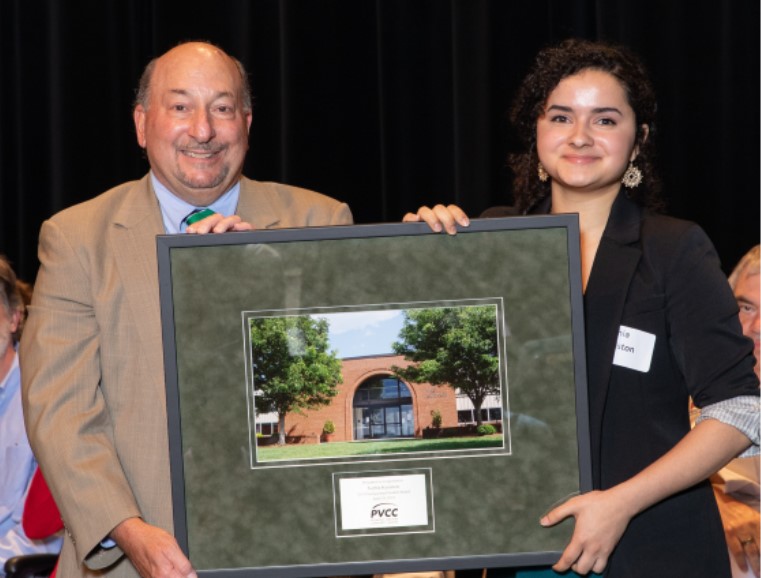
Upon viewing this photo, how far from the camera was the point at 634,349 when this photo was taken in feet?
6.01

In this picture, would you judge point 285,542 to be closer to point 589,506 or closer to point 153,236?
point 589,506

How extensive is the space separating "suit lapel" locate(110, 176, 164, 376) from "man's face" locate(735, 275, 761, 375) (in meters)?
1.93

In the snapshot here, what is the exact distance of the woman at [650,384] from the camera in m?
1.76

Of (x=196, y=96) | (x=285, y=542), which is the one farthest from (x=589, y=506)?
(x=196, y=96)

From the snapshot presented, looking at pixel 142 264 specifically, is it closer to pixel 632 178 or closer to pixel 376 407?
pixel 376 407

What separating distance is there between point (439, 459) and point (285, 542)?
0.28m

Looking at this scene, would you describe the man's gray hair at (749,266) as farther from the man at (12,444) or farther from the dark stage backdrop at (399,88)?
the man at (12,444)

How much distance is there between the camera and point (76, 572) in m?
1.96

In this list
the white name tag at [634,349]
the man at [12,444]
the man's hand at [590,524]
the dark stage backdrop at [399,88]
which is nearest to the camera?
the man's hand at [590,524]

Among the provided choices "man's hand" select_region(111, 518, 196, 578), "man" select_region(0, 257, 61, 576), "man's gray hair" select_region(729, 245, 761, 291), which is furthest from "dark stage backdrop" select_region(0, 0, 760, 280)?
"man's hand" select_region(111, 518, 196, 578)

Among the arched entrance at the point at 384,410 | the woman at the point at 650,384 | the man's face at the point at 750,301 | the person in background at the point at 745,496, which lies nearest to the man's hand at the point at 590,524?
the woman at the point at 650,384

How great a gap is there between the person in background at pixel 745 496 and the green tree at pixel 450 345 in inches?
50.3

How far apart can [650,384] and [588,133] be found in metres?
0.46

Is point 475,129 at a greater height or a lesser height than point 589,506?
greater
